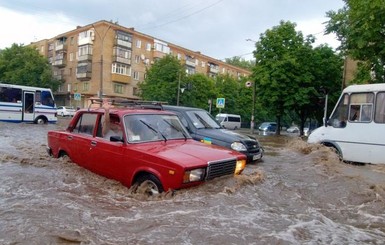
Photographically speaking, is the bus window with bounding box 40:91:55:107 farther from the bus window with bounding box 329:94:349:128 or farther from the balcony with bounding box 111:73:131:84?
the balcony with bounding box 111:73:131:84

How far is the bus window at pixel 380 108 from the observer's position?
1056 centimetres

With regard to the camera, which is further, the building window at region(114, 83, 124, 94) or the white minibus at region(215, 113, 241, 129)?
the building window at region(114, 83, 124, 94)

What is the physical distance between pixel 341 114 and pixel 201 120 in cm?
448

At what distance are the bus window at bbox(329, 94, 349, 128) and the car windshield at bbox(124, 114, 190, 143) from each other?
6428 mm

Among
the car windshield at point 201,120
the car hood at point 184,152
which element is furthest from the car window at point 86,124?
Answer: the car windshield at point 201,120

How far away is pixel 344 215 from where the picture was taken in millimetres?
5293

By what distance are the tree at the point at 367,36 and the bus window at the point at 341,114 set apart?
27.2ft

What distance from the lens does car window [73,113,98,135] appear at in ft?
23.3

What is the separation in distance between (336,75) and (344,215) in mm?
30032

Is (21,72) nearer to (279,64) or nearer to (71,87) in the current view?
(71,87)

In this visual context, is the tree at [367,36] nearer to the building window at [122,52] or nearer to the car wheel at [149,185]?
the car wheel at [149,185]

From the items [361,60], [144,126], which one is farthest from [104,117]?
[361,60]

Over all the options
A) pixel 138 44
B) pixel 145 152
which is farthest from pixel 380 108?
pixel 138 44

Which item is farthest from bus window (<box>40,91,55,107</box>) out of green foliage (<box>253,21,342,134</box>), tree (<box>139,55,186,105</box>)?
tree (<box>139,55,186,105</box>)
